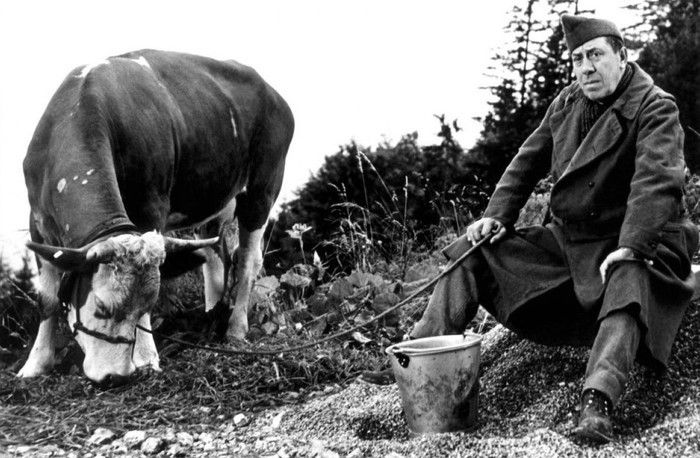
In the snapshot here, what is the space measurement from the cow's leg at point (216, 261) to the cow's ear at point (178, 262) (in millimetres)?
1629

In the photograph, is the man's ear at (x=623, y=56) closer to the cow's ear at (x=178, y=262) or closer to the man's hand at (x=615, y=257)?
the man's hand at (x=615, y=257)

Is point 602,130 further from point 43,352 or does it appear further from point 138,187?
point 43,352

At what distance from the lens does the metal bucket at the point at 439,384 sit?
398 centimetres

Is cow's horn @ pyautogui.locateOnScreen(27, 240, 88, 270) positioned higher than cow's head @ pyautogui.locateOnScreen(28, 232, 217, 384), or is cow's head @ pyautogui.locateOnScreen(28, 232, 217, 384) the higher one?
cow's horn @ pyautogui.locateOnScreen(27, 240, 88, 270)

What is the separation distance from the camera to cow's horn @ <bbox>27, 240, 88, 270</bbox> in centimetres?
487

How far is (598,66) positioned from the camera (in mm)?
4230

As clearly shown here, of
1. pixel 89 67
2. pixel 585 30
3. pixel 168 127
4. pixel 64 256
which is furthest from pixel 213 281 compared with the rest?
pixel 585 30

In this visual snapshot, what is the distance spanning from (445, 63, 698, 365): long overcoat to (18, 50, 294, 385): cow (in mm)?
2004

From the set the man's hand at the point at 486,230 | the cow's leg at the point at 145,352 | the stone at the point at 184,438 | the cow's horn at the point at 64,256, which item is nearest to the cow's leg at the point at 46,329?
the cow's leg at the point at 145,352

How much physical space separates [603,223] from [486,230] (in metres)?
0.59

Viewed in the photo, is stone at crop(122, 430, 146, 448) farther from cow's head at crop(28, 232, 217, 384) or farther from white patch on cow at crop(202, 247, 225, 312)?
white patch on cow at crop(202, 247, 225, 312)

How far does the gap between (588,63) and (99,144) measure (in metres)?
3.04

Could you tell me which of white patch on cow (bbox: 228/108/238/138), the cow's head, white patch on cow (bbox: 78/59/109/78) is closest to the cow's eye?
the cow's head

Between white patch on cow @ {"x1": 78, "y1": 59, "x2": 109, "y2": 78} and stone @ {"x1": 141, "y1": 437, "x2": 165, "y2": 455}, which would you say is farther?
white patch on cow @ {"x1": 78, "y1": 59, "x2": 109, "y2": 78}
